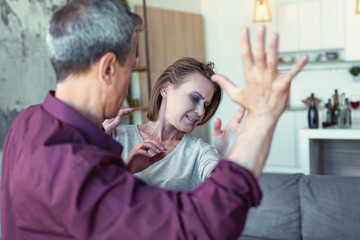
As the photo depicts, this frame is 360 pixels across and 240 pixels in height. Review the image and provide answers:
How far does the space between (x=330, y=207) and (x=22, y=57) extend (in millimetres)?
2962

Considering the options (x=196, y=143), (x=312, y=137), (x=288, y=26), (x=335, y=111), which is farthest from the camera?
(x=288, y=26)

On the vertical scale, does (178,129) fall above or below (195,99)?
below

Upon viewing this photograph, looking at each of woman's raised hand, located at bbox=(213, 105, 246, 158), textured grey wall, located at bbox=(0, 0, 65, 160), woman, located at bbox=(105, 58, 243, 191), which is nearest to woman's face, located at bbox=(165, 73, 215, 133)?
woman, located at bbox=(105, 58, 243, 191)

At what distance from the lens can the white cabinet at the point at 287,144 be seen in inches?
234

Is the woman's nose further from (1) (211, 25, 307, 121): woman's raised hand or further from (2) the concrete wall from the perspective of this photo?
(2) the concrete wall

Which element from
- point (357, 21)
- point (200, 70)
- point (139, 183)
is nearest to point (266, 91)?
point (139, 183)

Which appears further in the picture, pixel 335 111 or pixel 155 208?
pixel 335 111

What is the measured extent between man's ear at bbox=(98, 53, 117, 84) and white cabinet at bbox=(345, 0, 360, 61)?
544cm

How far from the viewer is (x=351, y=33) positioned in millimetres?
5625

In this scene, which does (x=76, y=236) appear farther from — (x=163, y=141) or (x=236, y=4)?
(x=236, y=4)

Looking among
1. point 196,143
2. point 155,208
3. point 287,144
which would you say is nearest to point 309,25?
point 287,144

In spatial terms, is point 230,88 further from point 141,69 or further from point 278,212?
point 141,69

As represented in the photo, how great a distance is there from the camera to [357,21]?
18.2ft

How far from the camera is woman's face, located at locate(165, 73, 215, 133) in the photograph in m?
1.66
